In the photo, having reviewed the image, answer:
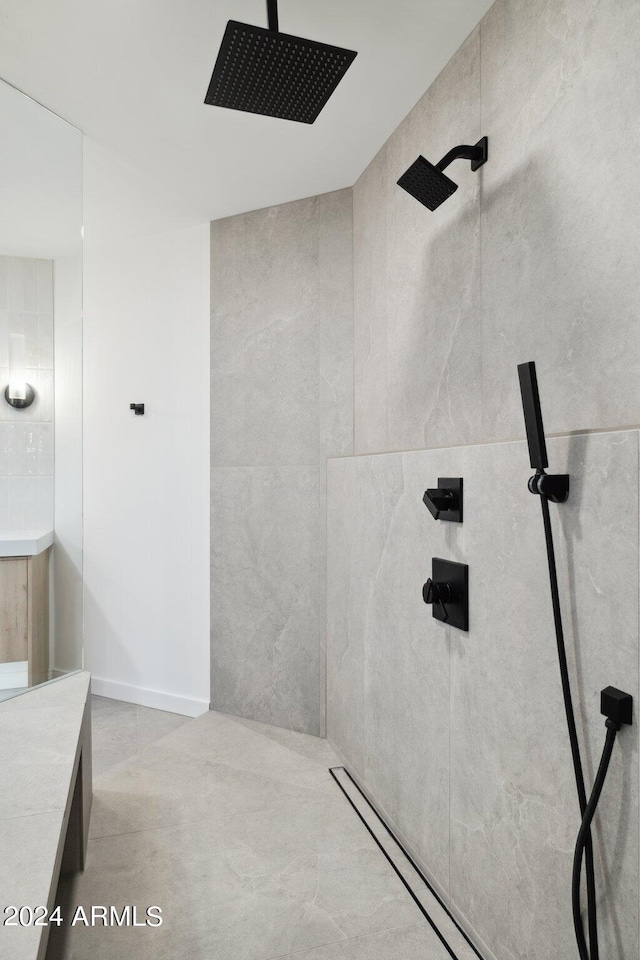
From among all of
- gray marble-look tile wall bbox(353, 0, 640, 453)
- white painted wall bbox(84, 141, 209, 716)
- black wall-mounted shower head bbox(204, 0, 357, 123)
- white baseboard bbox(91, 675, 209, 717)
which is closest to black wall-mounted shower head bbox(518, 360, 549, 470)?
gray marble-look tile wall bbox(353, 0, 640, 453)

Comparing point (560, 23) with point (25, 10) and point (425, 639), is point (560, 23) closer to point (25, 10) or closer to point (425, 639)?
point (25, 10)

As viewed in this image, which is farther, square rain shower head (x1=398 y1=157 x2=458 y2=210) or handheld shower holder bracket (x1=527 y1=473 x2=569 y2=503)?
square rain shower head (x1=398 y1=157 x2=458 y2=210)

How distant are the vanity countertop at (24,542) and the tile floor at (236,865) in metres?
0.88

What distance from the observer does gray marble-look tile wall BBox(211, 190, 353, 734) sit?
2.70m

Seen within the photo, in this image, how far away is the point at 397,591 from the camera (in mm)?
1890

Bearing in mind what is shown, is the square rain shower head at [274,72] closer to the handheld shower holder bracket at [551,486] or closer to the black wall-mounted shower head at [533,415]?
the black wall-mounted shower head at [533,415]

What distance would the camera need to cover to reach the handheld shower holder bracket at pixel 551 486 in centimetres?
110

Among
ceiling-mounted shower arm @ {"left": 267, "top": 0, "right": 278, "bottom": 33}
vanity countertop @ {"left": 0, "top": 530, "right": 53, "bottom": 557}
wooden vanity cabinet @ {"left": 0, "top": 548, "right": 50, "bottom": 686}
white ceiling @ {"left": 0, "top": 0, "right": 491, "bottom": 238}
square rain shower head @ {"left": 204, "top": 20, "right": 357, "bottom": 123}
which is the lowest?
wooden vanity cabinet @ {"left": 0, "top": 548, "right": 50, "bottom": 686}

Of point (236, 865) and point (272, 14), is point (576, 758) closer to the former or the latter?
point (236, 865)

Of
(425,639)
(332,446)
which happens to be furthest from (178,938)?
(332,446)

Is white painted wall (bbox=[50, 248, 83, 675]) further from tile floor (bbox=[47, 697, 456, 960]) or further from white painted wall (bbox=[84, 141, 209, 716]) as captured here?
white painted wall (bbox=[84, 141, 209, 716])

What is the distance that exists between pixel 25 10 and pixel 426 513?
174 centimetres

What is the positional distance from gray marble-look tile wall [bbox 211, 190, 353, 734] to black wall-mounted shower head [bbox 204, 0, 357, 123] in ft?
3.44

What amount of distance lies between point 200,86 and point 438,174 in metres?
0.93
